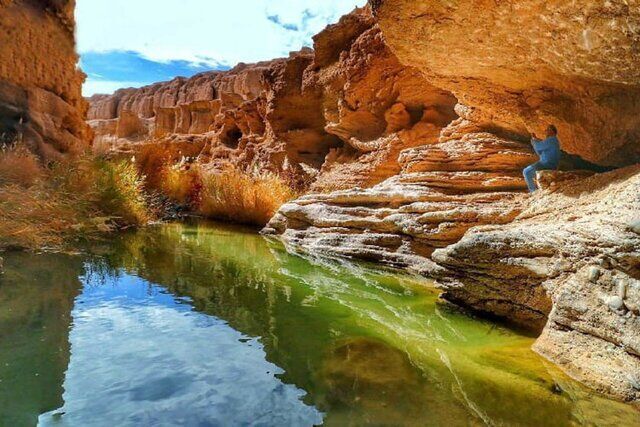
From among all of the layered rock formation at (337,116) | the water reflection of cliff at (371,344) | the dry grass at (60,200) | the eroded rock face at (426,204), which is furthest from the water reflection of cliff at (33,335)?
the layered rock formation at (337,116)

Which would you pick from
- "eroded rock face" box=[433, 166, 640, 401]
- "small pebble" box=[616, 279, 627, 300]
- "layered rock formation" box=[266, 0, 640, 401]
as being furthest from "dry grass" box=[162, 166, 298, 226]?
"small pebble" box=[616, 279, 627, 300]

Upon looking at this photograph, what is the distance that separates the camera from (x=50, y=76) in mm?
9000

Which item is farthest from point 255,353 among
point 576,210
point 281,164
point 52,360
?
point 281,164

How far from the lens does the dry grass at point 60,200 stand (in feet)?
15.1

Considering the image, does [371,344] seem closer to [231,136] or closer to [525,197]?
[525,197]

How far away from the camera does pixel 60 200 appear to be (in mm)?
5465

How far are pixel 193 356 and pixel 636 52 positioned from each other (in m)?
3.69

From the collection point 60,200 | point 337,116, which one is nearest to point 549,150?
point 60,200

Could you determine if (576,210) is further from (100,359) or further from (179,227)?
(179,227)

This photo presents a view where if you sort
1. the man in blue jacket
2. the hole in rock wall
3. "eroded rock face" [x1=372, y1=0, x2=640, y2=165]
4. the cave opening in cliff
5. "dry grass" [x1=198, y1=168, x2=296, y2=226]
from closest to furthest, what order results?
"eroded rock face" [x1=372, y1=0, x2=640, y2=165] < the man in blue jacket < the hole in rock wall < "dry grass" [x1=198, y1=168, x2=296, y2=226] < the cave opening in cliff

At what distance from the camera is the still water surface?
83.3 inches

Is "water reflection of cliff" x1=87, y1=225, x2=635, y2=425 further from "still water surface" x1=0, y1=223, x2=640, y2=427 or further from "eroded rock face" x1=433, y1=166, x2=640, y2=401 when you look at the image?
"eroded rock face" x1=433, y1=166, x2=640, y2=401

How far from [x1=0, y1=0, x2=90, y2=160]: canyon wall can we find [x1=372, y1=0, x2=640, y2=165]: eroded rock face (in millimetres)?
6140

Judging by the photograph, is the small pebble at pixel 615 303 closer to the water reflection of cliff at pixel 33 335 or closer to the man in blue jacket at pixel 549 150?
the man in blue jacket at pixel 549 150
